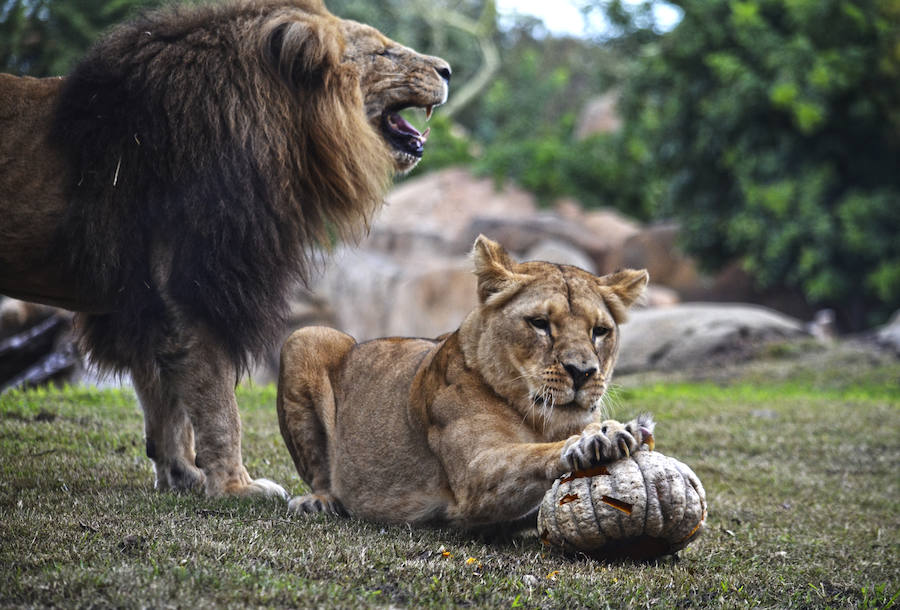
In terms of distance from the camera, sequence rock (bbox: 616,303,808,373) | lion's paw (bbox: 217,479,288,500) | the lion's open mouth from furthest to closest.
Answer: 1. rock (bbox: 616,303,808,373)
2. the lion's open mouth
3. lion's paw (bbox: 217,479,288,500)

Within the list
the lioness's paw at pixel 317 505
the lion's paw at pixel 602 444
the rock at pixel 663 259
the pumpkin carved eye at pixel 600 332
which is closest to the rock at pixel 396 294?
the rock at pixel 663 259

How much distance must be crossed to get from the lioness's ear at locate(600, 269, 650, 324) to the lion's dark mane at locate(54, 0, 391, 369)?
1.61 meters

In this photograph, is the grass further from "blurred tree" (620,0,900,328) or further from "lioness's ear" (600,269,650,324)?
"blurred tree" (620,0,900,328)

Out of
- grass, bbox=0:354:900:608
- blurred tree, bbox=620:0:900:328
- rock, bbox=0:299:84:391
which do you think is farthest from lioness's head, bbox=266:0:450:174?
blurred tree, bbox=620:0:900:328

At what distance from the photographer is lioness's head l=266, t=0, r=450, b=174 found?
17.5 feet

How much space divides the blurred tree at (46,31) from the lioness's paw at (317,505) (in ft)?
23.5

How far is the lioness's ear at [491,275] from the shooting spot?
4.43m

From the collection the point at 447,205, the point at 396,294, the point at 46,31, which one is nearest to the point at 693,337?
the point at 396,294

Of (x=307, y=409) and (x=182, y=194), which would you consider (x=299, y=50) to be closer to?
(x=182, y=194)

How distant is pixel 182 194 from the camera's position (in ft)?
16.0

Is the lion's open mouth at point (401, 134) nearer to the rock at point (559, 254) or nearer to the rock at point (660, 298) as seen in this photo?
the rock at point (559, 254)

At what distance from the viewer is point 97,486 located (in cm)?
518

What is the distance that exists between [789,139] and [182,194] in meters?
14.0

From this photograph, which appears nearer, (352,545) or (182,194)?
(352,545)
